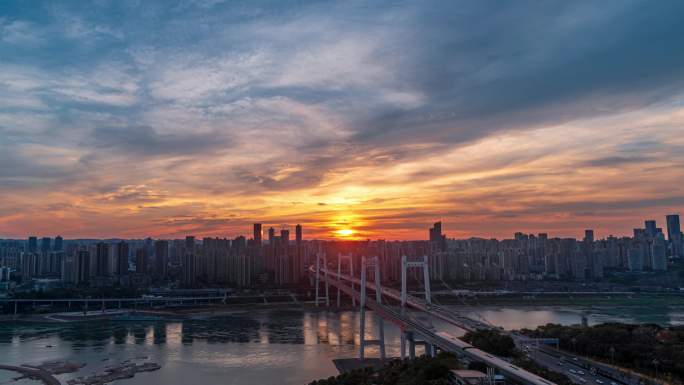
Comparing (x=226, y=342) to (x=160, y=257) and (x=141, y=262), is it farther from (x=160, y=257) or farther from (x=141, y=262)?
(x=141, y=262)

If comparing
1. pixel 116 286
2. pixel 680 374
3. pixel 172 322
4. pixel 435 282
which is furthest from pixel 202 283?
pixel 680 374

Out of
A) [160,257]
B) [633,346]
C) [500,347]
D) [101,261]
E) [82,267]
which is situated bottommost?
[633,346]

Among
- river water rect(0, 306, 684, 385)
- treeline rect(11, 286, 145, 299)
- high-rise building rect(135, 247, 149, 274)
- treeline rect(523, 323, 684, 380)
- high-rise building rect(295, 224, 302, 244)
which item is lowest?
river water rect(0, 306, 684, 385)

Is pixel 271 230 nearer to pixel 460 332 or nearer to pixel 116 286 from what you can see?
pixel 116 286

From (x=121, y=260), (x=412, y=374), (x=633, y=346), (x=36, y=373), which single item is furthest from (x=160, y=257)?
(x=633, y=346)

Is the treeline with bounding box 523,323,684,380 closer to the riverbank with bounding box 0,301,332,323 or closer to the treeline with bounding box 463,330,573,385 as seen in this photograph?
the treeline with bounding box 463,330,573,385

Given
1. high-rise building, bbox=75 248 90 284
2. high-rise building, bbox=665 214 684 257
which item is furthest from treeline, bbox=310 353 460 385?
high-rise building, bbox=665 214 684 257

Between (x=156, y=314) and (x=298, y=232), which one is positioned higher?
(x=298, y=232)
